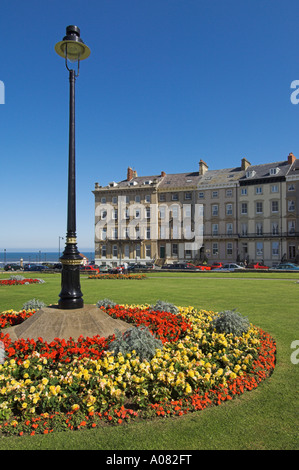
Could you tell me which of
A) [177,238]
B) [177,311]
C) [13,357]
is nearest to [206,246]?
[177,238]

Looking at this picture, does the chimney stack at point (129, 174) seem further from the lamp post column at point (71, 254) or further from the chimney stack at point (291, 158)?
the lamp post column at point (71, 254)

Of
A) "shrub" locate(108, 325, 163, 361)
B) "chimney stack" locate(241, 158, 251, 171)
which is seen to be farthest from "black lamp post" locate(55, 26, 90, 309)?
"chimney stack" locate(241, 158, 251, 171)

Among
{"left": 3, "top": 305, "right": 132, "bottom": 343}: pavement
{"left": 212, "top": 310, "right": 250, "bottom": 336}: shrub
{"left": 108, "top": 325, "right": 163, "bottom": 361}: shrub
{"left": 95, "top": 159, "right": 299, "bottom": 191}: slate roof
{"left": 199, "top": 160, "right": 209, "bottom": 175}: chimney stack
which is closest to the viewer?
{"left": 108, "top": 325, "right": 163, "bottom": 361}: shrub

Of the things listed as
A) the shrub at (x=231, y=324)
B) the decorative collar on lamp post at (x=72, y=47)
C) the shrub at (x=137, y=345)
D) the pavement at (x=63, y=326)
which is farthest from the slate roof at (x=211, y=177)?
the shrub at (x=137, y=345)

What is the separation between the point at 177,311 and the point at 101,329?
11.4ft

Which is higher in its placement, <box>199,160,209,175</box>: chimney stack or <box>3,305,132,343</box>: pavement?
<box>199,160,209,175</box>: chimney stack

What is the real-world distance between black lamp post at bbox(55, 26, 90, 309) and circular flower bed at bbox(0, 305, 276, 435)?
1317 millimetres

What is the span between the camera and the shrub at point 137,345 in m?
6.64

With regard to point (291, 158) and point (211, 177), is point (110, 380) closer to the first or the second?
point (291, 158)

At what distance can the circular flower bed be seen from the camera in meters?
5.07

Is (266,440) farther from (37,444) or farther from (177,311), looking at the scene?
(177,311)

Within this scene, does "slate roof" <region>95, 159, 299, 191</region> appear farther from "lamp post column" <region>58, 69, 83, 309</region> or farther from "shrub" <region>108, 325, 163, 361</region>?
"shrub" <region>108, 325, 163, 361</region>

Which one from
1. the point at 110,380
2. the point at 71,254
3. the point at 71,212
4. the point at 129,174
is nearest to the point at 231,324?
the point at 110,380

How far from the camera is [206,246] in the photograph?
2459 inches
